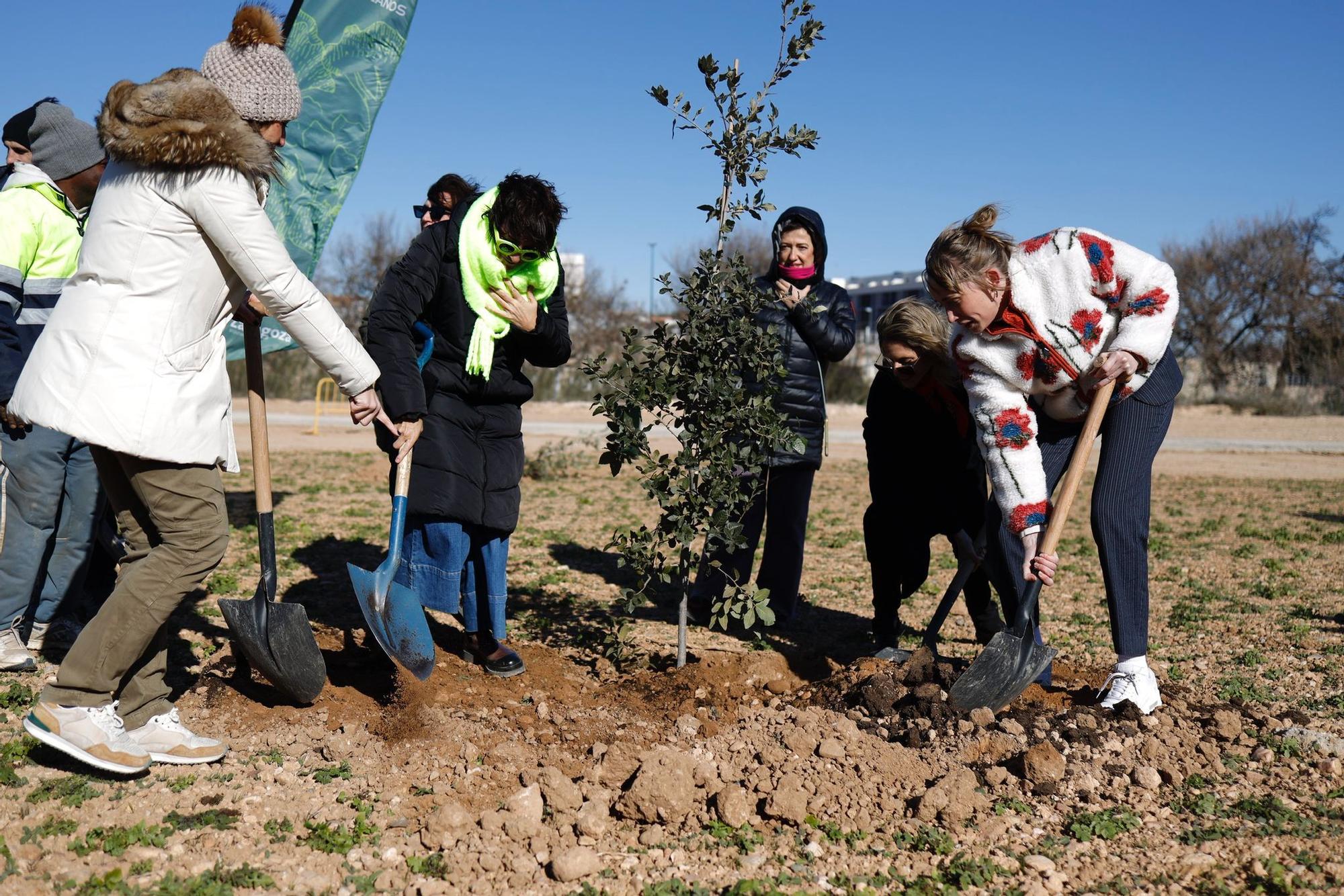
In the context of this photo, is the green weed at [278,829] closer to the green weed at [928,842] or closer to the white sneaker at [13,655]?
the green weed at [928,842]

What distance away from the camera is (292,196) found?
7.23 m

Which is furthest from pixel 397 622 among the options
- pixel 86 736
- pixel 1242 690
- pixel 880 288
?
pixel 880 288

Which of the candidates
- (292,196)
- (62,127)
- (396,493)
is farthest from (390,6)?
(396,493)

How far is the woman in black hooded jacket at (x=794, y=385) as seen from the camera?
15.2 ft

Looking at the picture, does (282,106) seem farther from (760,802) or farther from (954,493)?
(954,493)

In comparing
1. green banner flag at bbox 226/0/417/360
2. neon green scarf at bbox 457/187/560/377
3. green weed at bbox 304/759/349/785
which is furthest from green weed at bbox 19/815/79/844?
green banner flag at bbox 226/0/417/360

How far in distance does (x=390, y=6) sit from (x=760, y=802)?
608 cm

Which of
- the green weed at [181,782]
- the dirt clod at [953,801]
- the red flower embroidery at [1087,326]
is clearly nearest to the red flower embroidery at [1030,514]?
the red flower embroidery at [1087,326]

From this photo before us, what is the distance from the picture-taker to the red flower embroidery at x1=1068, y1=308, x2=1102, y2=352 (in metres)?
3.30

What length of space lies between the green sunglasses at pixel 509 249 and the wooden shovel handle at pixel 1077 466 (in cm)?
190

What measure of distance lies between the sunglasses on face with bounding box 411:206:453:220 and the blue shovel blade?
233 cm

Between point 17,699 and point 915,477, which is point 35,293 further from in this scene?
point 915,477

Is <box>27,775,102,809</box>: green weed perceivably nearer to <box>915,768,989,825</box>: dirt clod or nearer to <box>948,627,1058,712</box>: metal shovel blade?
<box>915,768,989,825</box>: dirt clod

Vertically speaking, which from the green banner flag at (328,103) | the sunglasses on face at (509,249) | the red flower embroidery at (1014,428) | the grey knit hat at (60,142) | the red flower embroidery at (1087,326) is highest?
the green banner flag at (328,103)
